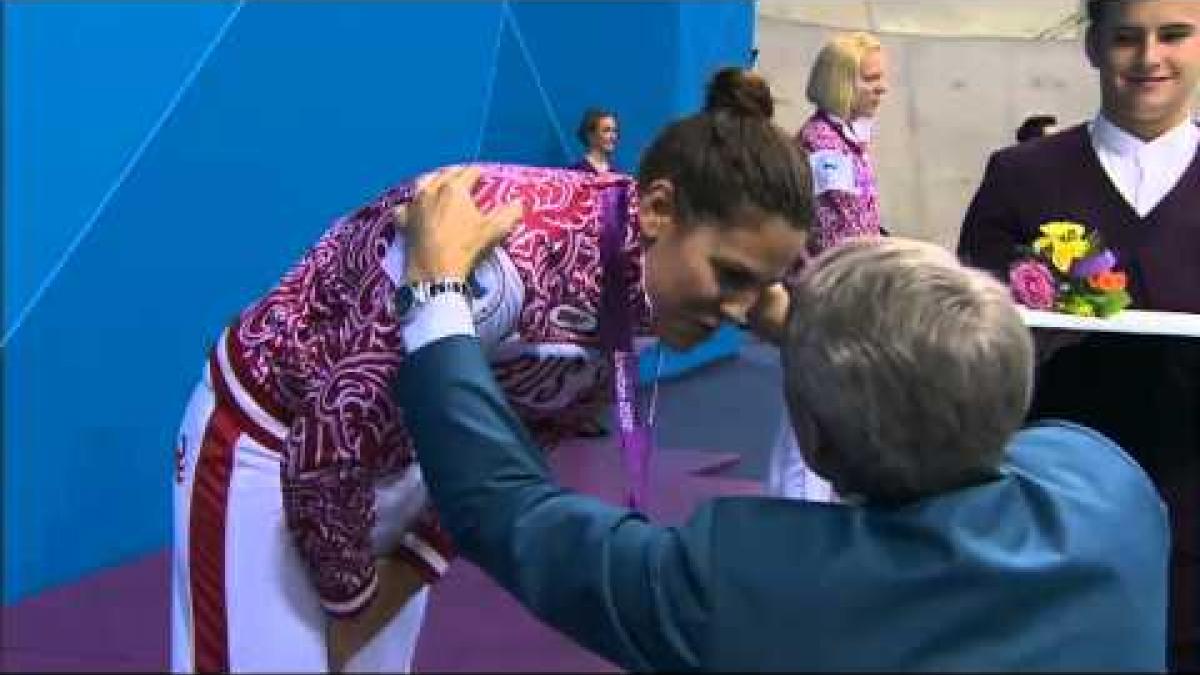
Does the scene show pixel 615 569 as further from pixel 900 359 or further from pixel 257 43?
pixel 257 43

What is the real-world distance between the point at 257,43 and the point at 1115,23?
2673mm

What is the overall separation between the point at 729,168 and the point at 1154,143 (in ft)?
3.19

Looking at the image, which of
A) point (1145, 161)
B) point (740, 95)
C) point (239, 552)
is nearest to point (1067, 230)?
point (1145, 161)

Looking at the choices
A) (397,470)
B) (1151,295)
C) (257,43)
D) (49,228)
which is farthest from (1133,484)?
(257,43)

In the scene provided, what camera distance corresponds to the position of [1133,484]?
1.21 metres

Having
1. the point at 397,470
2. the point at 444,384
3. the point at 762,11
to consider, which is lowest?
the point at 762,11

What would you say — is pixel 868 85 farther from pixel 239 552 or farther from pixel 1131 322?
pixel 239 552

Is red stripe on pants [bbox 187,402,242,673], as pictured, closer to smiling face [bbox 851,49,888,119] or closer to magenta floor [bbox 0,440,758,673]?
magenta floor [bbox 0,440,758,673]

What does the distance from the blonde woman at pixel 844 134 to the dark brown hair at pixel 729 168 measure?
7.75ft

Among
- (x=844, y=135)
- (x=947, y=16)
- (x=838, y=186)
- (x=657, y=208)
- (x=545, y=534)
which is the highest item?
(x=657, y=208)

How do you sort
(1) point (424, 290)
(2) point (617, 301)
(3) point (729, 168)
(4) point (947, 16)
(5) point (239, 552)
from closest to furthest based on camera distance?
(1) point (424, 290) < (3) point (729, 168) < (2) point (617, 301) < (5) point (239, 552) < (4) point (947, 16)

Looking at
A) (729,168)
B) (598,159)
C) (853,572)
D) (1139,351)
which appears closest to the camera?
(853,572)

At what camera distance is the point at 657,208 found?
158 centimetres

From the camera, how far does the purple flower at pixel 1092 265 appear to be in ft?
6.84
